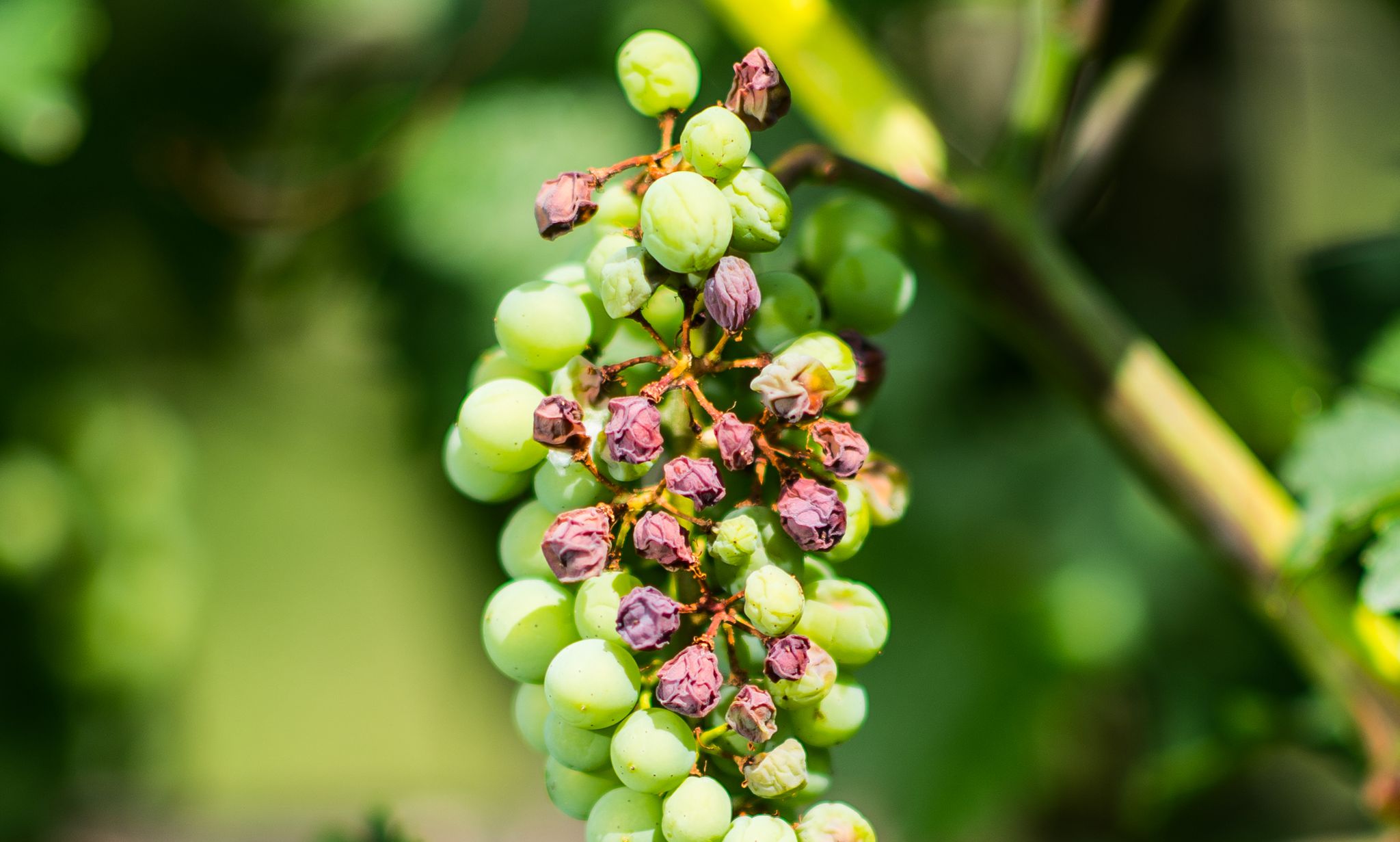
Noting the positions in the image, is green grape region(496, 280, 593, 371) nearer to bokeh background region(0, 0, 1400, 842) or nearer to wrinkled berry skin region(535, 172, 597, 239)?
Answer: wrinkled berry skin region(535, 172, 597, 239)

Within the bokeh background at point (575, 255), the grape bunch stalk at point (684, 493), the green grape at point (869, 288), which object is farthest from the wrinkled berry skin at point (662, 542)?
the bokeh background at point (575, 255)

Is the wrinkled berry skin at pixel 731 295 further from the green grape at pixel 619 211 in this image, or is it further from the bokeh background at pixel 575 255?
the bokeh background at pixel 575 255

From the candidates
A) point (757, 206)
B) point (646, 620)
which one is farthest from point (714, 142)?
point (646, 620)

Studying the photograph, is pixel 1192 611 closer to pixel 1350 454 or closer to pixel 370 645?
pixel 1350 454

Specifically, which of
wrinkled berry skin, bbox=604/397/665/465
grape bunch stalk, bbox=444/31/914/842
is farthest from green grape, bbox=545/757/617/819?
wrinkled berry skin, bbox=604/397/665/465

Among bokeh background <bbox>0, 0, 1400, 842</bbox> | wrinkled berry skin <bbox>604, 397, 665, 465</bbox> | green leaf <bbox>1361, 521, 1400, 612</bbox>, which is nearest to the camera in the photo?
wrinkled berry skin <bbox>604, 397, 665, 465</bbox>

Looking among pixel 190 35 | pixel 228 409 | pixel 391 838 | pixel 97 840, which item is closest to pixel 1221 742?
pixel 391 838

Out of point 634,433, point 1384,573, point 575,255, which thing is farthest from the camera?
point 575,255

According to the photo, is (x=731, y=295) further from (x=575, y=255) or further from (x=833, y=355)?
(x=575, y=255)

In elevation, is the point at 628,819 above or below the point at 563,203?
below
